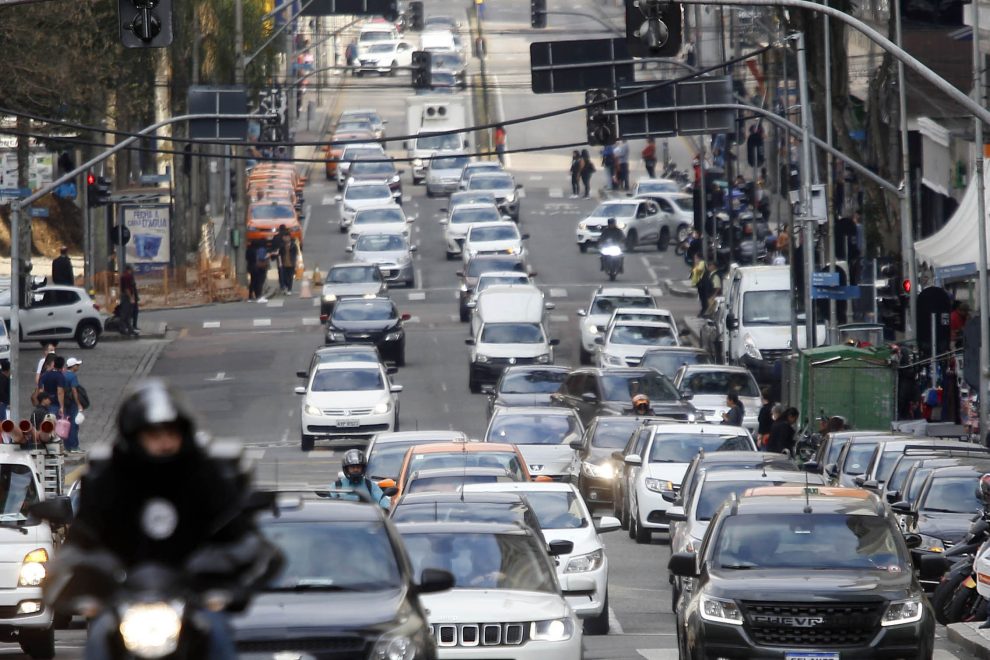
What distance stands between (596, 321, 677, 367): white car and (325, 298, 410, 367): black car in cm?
453

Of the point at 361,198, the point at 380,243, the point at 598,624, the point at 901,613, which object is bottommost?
the point at 598,624

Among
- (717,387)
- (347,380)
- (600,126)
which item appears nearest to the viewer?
(600,126)

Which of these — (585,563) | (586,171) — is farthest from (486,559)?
(586,171)

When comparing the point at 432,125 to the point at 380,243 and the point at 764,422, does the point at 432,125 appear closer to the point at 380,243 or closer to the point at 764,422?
the point at 380,243

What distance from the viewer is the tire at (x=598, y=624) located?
17.8 m

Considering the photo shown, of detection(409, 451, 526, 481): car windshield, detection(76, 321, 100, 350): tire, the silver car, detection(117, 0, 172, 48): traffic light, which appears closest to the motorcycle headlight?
detection(117, 0, 172, 48): traffic light

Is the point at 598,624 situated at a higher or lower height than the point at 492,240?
lower

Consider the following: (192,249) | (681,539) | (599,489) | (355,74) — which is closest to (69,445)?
(599,489)

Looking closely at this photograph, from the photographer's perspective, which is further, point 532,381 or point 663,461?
point 532,381

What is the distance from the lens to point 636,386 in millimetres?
36156

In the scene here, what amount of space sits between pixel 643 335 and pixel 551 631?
3171 centimetres

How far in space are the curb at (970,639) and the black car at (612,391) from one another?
17417 mm

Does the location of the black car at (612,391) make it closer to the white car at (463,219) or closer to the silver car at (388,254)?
the silver car at (388,254)

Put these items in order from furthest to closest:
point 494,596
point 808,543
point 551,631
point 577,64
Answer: point 577,64, point 808,543, point 494,596, point 551,631
